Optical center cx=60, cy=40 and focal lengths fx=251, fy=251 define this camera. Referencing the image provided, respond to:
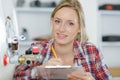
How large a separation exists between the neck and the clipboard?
364 mm

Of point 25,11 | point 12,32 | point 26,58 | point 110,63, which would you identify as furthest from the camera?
point 110,63

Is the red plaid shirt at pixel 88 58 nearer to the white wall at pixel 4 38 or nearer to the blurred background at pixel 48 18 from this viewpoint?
the white wall at pixel 4 38

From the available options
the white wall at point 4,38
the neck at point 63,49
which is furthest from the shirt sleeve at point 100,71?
Result: the white wall at point 4,38

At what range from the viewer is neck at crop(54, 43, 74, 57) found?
1.37 metres

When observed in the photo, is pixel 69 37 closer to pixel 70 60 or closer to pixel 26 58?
pixel 70 60

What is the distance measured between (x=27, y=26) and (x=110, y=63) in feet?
3.59

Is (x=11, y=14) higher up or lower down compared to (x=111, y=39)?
higher up

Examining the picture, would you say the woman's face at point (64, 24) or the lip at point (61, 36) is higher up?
the woman's face at point (64, 24)

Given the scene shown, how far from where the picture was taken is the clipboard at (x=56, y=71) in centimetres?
89

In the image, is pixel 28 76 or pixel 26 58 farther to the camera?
pixel 28 76

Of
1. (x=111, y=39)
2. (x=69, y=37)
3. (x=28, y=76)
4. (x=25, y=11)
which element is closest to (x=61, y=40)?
(x=69, y=37)

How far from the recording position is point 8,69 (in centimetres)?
96

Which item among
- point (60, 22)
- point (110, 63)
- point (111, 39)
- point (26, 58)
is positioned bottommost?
point (110, 63)

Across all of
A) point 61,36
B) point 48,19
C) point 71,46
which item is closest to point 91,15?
point 48,19
